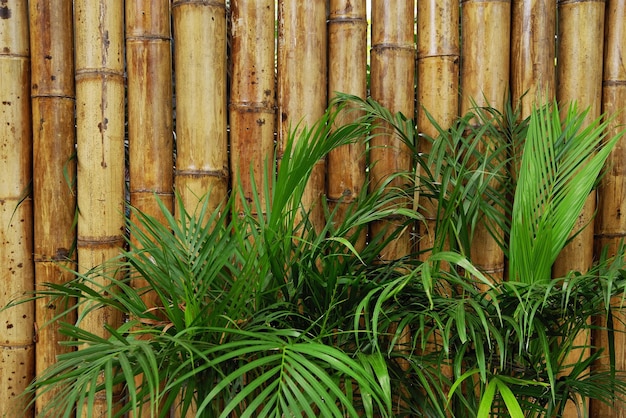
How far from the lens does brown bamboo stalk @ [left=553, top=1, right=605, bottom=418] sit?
64.7 inches

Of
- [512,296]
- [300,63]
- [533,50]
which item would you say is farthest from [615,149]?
[300,63]

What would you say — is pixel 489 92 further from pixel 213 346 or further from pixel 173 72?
pixel 213 346

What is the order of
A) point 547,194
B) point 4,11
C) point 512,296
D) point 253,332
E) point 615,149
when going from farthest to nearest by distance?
point 615,149 < point 4,11 < point 547,194 < point 512,296 < point 253,332

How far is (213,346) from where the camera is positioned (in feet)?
3.51

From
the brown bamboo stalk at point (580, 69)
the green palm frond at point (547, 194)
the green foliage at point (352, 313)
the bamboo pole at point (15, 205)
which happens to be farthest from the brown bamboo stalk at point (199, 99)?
the brown bamboo stalk at point (580, 69)

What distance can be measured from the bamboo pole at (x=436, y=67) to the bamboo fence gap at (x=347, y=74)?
0.53ft

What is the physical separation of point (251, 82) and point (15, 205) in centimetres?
70

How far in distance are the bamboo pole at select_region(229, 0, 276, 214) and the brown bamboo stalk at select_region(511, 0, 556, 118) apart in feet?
2.17

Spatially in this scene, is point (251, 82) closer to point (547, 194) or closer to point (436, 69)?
point (436, 69)

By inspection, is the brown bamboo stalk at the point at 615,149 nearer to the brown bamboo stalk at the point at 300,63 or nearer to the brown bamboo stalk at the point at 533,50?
the brown bamboo stalk at the point at 533,50

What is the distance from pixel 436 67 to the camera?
1.64 m

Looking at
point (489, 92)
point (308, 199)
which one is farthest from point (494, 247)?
point (308, 199)

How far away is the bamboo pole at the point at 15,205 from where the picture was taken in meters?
1.58

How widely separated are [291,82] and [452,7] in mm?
474
